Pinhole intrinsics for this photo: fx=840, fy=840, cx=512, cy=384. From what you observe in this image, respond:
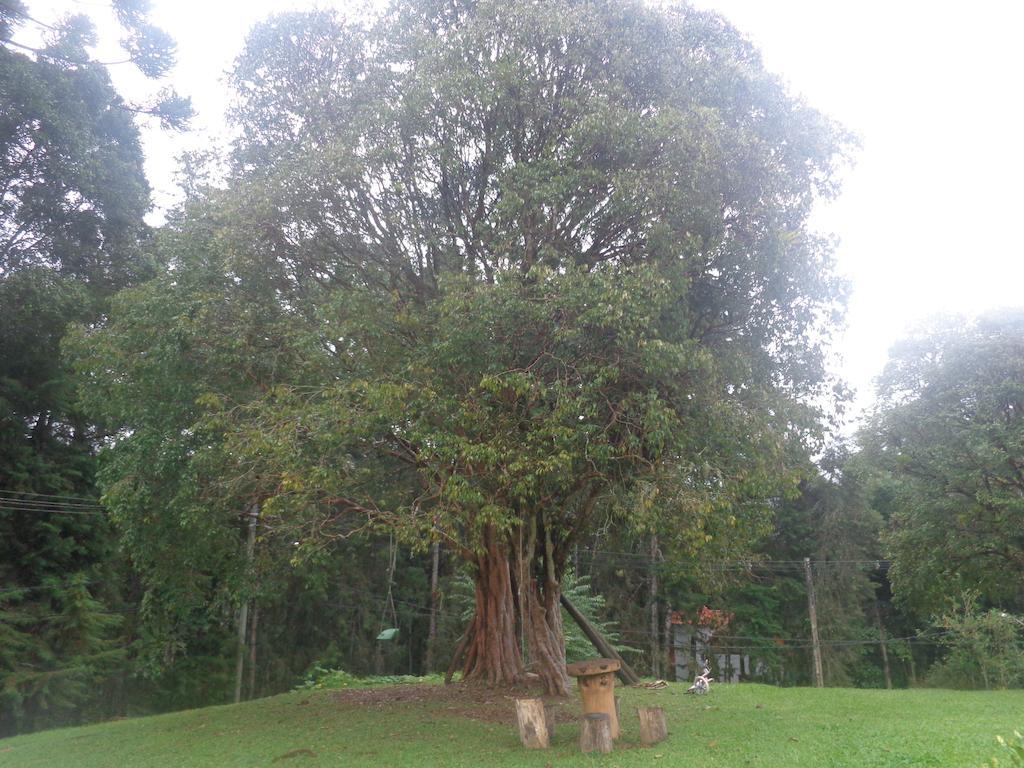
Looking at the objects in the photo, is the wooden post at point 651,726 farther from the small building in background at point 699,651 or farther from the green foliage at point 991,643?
the small building in background at point 699,651

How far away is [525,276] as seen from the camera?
31.8 ft

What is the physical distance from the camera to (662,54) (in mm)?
11242

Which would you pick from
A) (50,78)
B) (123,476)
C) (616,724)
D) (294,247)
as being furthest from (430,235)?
(50,78)

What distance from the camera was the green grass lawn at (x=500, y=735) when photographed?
8.25m

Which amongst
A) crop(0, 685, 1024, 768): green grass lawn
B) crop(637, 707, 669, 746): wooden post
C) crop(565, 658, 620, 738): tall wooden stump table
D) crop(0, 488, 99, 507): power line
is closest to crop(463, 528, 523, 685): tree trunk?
crop(0, 685, 1024, 768): green grass lawn

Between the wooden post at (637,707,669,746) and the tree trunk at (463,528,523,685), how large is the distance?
3848 mm

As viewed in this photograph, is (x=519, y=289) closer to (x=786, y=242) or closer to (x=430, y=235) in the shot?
(x=430, y=235)

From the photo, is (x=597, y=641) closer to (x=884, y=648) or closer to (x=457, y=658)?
(x=457, y=658)

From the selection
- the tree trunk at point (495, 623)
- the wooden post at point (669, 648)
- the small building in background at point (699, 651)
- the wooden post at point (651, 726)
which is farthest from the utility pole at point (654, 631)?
the wooden post at point (651, 726)

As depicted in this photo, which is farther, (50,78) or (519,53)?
(50,78)

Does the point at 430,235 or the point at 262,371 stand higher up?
the point at 430,235

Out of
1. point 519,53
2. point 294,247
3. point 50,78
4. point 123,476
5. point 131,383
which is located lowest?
point 123,476

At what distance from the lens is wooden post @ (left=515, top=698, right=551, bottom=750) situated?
8.77m

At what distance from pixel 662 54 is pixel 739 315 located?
3.66 m
